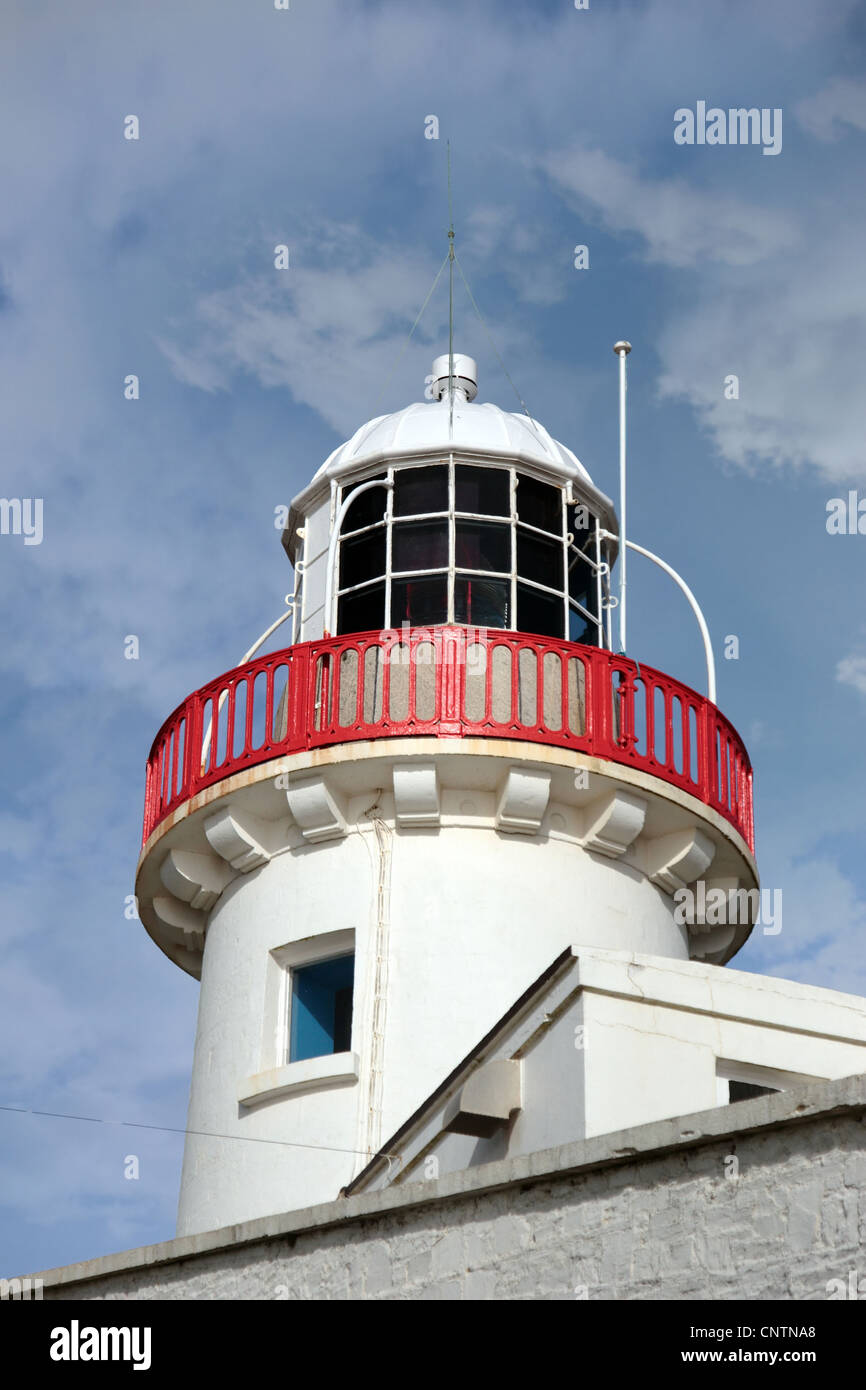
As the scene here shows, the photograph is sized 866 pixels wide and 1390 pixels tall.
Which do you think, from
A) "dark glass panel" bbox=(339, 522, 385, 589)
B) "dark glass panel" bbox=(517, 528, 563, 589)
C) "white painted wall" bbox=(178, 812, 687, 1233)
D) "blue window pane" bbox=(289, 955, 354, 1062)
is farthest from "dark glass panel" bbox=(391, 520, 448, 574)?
"blue window pane" bbox=(289, 955, 354, 1062)

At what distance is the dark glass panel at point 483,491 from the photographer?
57.3 feet

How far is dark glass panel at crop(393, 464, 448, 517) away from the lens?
17453 mm

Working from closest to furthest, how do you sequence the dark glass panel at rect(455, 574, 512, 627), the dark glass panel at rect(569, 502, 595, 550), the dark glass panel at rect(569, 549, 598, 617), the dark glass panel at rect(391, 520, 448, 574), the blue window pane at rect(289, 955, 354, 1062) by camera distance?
the blue window pane at rect(289, 955, 354, 1062), the dark glass panel at rect(455, 574, 512, 627), the dark glass panel at rect(391, 520, 448, 574), the dark glass panel at rect(569, 549, 598, 617), the dark glass panel at rect(569, 502, 595, 550)

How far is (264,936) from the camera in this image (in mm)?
16094

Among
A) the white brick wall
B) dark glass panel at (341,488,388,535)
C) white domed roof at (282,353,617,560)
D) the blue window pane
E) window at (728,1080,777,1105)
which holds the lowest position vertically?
the white brick wall

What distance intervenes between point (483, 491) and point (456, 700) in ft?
8.54

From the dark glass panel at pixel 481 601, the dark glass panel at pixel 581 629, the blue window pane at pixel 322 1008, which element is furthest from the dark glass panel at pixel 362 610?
the blue window pane at pixel 322 1008

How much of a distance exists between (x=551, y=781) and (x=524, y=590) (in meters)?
2.13

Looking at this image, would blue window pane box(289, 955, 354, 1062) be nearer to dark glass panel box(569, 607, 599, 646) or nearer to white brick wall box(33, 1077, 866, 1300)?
dark glass panel box(569, 607, 599, 646)

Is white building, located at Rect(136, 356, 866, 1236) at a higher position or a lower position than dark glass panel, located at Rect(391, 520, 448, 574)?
lower

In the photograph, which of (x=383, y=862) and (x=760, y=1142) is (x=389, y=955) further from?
(x=760, y=1142)

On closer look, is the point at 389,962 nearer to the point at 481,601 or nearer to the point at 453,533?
the point at 481,601

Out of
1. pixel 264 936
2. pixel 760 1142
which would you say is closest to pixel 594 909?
pixel 264 936

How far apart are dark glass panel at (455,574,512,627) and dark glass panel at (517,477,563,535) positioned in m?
0.83
